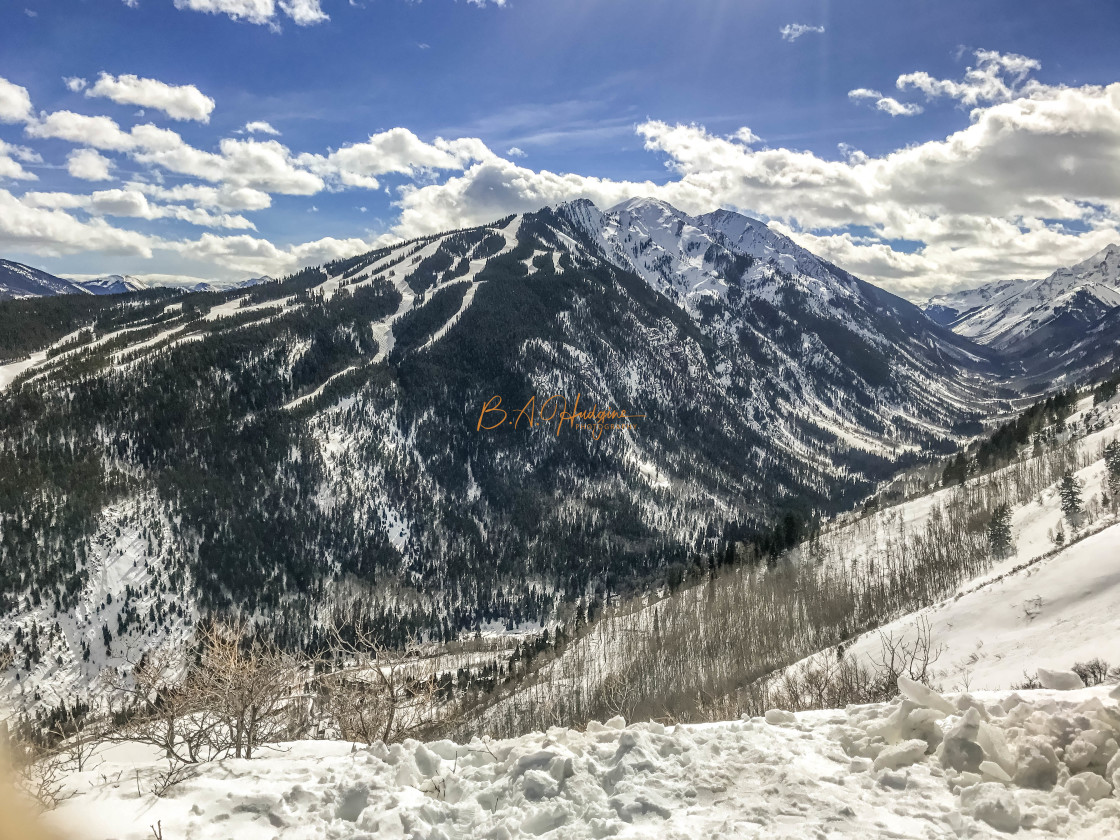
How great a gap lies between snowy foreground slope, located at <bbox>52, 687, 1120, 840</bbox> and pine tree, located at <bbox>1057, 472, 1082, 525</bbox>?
8074 cm

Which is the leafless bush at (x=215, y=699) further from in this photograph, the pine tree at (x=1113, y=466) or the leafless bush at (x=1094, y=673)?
the pine tree at (x=1113, y=466)

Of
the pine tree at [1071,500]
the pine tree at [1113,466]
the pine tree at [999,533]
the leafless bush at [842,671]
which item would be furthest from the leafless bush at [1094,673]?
the pine tree at [1113,466]

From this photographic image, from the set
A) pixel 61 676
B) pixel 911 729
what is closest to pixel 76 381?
pixel 61 676

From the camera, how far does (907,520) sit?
109 metres

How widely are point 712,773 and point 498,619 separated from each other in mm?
182381

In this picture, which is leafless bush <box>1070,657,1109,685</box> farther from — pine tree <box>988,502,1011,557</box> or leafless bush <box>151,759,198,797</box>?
pine tree <box>988,502,1011,557</box>

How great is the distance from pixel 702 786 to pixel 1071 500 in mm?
87097

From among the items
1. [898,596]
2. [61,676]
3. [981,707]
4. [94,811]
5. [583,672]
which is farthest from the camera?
[61,676]

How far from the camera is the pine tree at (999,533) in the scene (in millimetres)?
77188

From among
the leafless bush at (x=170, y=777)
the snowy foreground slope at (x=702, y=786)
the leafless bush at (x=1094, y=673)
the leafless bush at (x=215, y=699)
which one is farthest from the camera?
the leafless bush at (x=1094, y=673)

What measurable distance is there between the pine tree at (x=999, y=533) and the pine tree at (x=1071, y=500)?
22.3 feet

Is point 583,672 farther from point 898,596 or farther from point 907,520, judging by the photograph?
point 907,520

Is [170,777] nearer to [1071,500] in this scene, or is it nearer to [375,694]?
[375,694]

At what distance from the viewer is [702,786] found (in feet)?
32.9
